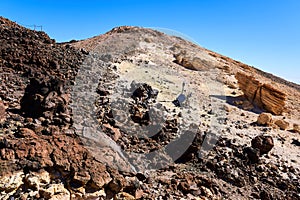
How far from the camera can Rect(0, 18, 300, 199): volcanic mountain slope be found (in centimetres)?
344

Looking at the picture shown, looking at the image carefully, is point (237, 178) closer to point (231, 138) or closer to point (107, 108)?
point (231, 138)

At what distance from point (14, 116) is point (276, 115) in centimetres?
1050

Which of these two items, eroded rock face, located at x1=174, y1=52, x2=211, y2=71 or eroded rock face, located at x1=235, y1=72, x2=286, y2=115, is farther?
eroded rock face, located at x1=174, y1=52, x2=211, y2=71

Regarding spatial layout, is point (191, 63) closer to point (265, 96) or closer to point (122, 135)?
point (265, 96)

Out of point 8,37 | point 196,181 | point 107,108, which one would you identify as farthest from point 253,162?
point 8,37

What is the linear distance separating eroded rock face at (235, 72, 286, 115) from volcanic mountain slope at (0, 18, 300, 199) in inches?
1.9

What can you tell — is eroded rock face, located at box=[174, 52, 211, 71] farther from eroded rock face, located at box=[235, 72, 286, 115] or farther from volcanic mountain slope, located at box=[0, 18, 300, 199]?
volcanic mountain slope, located at box=[0, 18, 300, 199]

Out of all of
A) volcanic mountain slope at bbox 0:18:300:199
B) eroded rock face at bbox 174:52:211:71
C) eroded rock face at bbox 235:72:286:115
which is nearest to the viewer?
A: volcanic mountain slope at bbox 0:18:300:199

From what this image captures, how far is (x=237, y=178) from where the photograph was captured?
539 centimetres

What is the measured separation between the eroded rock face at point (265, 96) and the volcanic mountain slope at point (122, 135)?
1.9 inches

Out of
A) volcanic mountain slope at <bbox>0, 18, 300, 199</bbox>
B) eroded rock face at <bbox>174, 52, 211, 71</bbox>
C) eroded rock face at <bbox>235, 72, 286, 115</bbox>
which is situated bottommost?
volcanic mountain slope at <bbox>0, 18, 300, 199</bbox>

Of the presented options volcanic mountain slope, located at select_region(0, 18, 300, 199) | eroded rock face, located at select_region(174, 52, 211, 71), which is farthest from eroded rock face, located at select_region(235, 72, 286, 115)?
eroded rock face, located at select_region(174, 52, 211, 71)

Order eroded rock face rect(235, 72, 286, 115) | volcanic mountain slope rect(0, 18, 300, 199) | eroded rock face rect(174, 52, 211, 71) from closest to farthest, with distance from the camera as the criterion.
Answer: volcanic mountain slope rect(0, 18, 300, 199)
eroded rock face rect(235, 72, 286, 115)
eroded rock face rect(174, 52, 211, 71)

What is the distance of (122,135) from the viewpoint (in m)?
5.57
